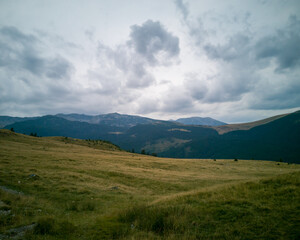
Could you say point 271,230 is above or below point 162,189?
above

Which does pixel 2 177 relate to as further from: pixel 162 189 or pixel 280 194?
pixel 280 194

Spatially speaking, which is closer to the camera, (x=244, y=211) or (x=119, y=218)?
(x=244, y=211)

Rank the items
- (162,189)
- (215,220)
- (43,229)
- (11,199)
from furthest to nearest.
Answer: (162,189)
(11,199)
(215,220)
(43,229)

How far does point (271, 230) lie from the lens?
23.1 ft

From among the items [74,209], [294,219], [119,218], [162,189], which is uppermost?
[294,219]

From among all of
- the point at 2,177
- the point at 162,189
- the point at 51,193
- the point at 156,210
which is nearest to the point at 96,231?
the point at 156,210

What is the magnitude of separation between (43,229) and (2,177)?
1654 centimetres

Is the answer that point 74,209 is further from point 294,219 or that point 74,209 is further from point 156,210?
point 294,219

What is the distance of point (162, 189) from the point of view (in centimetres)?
2275

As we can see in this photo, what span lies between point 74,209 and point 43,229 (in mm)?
5146

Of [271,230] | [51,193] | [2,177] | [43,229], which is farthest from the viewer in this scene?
[2,177]

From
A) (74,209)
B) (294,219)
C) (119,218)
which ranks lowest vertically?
(74,209)

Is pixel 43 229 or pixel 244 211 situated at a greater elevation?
pixel 244 211

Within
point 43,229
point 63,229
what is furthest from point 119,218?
point 43,229
